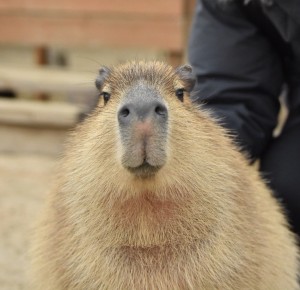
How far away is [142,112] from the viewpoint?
239cm

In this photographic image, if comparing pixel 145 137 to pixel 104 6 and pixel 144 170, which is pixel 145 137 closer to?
pixel 144 170

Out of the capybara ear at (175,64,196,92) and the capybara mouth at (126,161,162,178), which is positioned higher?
the capybara ear at (175,64,196,92)

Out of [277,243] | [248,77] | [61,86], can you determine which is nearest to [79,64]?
[61,86]

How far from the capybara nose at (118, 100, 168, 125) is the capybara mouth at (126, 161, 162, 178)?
0.14 metres

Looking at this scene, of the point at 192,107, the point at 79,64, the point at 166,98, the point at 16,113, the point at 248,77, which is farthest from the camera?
the point at 79,64

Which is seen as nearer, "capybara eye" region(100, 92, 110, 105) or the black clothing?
"capybara eye" region(100, 92, 110, 105)

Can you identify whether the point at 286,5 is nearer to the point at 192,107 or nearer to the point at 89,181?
the point at 192,107

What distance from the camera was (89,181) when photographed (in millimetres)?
2695

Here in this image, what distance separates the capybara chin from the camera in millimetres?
2498

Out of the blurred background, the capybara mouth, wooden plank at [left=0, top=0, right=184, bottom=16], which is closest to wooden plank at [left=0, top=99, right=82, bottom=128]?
the blurred background

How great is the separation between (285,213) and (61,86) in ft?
11.8

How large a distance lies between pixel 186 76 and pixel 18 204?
9.50 ft

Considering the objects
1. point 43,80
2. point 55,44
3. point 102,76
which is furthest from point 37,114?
point 102,76

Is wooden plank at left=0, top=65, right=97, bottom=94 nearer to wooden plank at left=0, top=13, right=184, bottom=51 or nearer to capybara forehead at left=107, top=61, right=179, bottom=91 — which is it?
wooden plank at left=0, top=13, right=184, bottom=51
